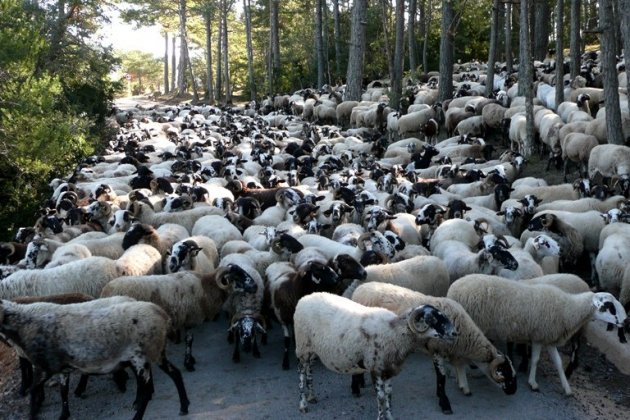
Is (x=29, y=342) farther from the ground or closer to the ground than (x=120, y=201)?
closer to the ground

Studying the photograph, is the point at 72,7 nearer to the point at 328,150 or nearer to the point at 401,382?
the point at 328,150

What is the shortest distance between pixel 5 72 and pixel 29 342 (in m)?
12.4

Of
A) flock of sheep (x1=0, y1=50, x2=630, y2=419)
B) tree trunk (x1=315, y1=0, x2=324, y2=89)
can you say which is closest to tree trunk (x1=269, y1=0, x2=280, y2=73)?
tree trunk (x1=315, y1=0, x2=324, y2=89)

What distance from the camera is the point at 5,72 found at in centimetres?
1653

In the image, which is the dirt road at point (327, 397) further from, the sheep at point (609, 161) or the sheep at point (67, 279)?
the sheep at point (609, 161)

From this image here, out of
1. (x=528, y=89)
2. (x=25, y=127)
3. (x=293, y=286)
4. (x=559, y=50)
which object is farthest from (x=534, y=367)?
(x=559, y=50)

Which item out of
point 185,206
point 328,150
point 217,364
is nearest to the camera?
point 217,364

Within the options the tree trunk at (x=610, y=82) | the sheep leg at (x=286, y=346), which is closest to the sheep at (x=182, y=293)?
the sheep leg at (x=286, y=346)

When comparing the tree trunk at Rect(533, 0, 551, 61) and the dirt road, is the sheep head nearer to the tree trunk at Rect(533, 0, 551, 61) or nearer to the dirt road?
the dirt road

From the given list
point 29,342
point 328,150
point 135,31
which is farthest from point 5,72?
point 135,31

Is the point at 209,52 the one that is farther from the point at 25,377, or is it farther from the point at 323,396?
the point at 323,396

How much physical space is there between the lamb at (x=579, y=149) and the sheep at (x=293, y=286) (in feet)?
34.6

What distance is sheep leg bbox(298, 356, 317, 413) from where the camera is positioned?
7.18m

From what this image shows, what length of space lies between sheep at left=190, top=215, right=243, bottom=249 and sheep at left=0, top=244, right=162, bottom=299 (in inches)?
99.3
